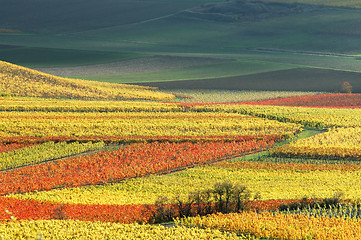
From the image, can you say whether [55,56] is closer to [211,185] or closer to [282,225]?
[211,185]

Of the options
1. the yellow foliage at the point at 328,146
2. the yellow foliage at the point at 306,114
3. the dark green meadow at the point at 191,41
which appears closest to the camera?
the yellow foliage at the point at 328,146

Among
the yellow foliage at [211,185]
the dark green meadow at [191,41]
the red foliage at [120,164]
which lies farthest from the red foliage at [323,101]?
the yellow foliage at [211,185]

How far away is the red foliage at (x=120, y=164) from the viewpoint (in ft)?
128

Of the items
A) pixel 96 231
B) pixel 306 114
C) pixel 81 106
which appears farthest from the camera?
pixel 81 106

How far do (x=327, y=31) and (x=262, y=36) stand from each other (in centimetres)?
1791

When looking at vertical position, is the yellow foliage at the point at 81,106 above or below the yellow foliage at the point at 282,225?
below

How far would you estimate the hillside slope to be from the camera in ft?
279

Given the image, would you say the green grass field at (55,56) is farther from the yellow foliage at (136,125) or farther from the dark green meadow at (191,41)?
the yellow foliage at (136,125)

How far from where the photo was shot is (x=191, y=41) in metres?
150

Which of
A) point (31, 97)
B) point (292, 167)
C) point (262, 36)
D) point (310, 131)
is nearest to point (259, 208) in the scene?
point (292, 167)

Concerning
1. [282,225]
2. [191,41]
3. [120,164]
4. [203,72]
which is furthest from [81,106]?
[191,41]

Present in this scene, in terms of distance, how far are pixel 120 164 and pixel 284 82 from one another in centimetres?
5957

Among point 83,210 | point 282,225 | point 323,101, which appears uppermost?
point 282,225

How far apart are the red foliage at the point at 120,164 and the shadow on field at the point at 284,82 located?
42410 millimetres
